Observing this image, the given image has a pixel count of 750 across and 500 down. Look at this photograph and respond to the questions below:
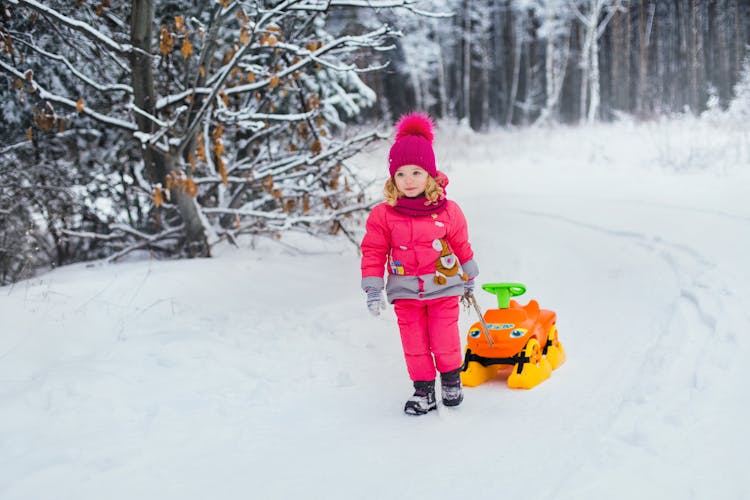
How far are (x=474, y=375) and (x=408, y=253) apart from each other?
966 millimetres

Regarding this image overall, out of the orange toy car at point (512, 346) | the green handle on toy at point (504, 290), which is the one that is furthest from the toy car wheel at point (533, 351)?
the green handle on toy at point (504, 290)

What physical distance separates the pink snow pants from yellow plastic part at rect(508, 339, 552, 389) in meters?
0.42

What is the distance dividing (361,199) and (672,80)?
6451mm

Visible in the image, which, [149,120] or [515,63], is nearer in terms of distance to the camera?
[149,120]

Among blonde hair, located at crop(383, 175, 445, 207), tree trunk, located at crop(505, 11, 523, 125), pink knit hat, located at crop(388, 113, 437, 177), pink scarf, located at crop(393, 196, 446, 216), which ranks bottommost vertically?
pink scarf, located at crop(393, 196, 446, 216)

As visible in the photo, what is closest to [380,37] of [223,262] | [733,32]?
[223,262]

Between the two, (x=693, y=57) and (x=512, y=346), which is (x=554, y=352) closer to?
(x=512, y=346)

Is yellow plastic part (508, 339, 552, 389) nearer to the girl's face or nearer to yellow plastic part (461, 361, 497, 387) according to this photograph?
yellow plastic part (461, 361, 497, 387)

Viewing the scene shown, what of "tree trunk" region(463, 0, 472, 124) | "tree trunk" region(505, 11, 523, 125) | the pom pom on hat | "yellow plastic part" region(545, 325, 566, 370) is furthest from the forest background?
"tree trunk" region(505, 11, 523, 125)

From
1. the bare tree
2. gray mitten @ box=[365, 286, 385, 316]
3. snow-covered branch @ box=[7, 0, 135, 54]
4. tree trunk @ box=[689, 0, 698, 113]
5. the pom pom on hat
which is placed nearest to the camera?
gray mitten @ box=[365, 286, 385, 316]

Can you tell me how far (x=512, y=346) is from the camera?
12.6 feet

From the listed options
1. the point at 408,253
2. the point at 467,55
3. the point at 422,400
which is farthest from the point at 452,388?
the point at 467,55

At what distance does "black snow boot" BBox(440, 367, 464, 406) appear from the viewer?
141 inches

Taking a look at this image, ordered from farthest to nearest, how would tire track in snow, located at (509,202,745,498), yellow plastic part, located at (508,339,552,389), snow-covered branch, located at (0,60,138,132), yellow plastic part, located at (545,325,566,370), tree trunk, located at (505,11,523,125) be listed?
tree trunk, located at (505,11,523,125), snow-covered branch, located at (0,60,138,132), yellow plastic part, located at (545,325,566,370), yellow plastic part, located at (508,339,552,389), tire track in snow, located at (509,202,745,498)
